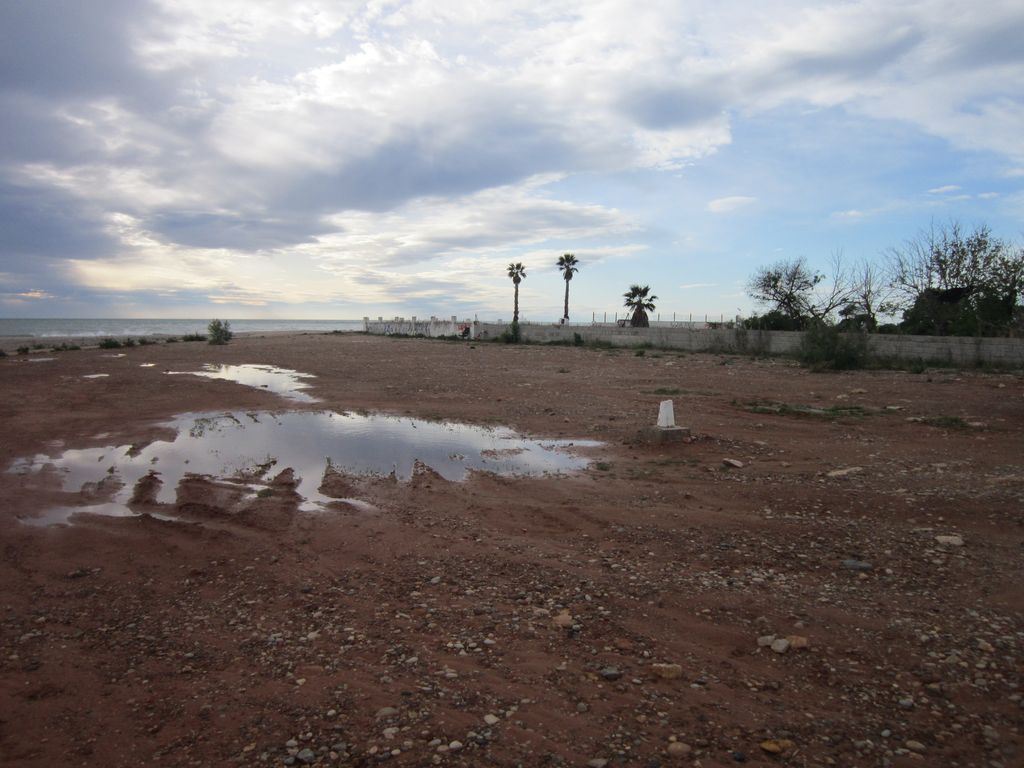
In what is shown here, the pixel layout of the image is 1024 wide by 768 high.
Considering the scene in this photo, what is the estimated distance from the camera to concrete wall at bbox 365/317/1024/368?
72.5ft

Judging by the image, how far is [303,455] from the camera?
30.1ft

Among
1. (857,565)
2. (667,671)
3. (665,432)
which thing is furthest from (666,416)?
(667,671)

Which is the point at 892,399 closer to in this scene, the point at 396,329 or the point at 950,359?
the point at 950,359

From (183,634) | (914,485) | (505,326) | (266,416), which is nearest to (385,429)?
(266,416)

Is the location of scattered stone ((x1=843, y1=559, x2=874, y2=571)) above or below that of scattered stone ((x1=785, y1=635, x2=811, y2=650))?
above

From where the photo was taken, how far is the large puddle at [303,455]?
7.86 metres

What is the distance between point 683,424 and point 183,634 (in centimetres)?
893

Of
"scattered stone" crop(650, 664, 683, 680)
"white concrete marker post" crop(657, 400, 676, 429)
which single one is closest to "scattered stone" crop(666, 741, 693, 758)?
"scattered stone" crop(650, 664, 683, 680)

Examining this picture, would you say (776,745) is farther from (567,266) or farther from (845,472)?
(567,266)

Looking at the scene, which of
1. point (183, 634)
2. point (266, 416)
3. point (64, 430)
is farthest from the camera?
point (266, 416)

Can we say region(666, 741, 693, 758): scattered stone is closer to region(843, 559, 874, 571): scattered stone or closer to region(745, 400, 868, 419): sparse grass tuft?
region(843, 559, 874, 571): scattered stone

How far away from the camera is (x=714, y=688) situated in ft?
11.3

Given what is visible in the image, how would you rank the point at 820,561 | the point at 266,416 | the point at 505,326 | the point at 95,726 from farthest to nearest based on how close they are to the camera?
the point at 505,326, the point at 266,416, the point at 820,561, the point at 95,726

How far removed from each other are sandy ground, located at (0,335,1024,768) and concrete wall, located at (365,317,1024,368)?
16.3 m
